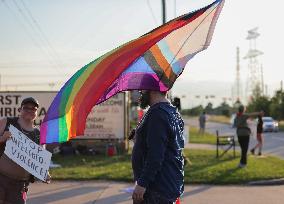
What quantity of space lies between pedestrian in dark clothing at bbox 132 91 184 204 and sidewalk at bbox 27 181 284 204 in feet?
20.3

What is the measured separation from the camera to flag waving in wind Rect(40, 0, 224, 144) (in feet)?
16.1

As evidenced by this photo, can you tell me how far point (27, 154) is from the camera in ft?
18.1

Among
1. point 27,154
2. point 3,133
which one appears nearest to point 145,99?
point 27,154

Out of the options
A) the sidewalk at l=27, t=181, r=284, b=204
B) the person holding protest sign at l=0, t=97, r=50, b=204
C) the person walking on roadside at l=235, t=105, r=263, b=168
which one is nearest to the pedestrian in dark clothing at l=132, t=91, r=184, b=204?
the person holding protest sign at l=0, t=97, r=50, b=204

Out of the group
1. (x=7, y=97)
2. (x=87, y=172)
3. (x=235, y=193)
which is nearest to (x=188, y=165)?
(x=87, y=172)

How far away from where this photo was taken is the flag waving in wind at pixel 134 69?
16.1ft

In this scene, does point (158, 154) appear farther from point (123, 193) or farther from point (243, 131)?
point (243, 131)

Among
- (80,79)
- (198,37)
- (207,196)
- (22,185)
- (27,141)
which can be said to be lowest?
(207,196)

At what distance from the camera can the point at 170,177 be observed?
468 centimetres

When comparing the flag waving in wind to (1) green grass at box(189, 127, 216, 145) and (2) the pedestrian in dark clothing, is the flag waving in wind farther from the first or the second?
(1) green grass at box(189, 127, 216, 145)

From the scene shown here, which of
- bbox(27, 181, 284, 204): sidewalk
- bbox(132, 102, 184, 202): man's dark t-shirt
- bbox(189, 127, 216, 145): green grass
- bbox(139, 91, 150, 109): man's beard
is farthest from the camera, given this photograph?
bbox(189, 127, 216, 145): green grass

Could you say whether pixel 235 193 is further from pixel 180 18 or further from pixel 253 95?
pixel 253 95

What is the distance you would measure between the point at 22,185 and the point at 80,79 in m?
1.31

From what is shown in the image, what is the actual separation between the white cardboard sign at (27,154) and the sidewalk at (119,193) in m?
5.26
